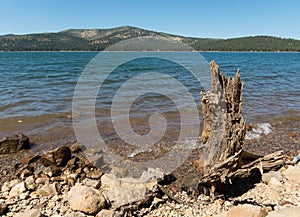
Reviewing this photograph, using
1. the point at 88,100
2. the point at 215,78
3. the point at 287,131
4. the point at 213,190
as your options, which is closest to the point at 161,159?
the point at 213,190

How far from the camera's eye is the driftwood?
5031 millimetres

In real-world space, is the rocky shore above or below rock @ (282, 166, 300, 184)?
below

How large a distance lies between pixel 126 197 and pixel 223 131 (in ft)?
8.25

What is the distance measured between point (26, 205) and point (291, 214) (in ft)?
16.8

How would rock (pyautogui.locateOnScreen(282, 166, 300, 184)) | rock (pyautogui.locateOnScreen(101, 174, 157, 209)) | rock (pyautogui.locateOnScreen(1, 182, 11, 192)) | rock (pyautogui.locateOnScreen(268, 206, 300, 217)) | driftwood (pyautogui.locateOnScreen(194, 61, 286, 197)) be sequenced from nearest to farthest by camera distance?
rock (pyautogui.locateOnScreen(268, 206, 300, 217)) → rock (pyautogui.locateOnScreen(101, 174, 157, 209)) → driftwood (pyautogui.locateOnScreen(194, 61, 286, 197)) → rock (pyautogui.locateOnScreen(1, 182, 11, 192)) → rock (pyautogui.locateOnScreen(282, 166, 300, 184))

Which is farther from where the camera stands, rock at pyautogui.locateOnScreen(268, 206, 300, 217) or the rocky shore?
the rocky shore

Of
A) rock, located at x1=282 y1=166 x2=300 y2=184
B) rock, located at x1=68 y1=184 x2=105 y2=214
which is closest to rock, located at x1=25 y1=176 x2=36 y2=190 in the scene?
rock, located at x1=68 y1=184 x2=105 y2=214

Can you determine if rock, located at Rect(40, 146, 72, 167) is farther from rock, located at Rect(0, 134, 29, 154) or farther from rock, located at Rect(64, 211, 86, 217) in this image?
rock, located at Rect(64, 211, 86, 217)

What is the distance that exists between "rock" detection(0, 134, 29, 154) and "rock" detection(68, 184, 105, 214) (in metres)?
4.03

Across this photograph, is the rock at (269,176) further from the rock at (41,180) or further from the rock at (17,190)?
the rock at (17,190)

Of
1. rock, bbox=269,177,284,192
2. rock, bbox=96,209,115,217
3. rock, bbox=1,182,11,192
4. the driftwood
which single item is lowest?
rock, bbox=1,182,11,192

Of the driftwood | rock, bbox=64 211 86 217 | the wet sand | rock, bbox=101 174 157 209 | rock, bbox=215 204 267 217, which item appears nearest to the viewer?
rock, bbox=215 204 267 217

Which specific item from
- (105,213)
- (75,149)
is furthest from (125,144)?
(105,213)

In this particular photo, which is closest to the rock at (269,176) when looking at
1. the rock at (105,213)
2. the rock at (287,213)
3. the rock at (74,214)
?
the rock at (287,213)
